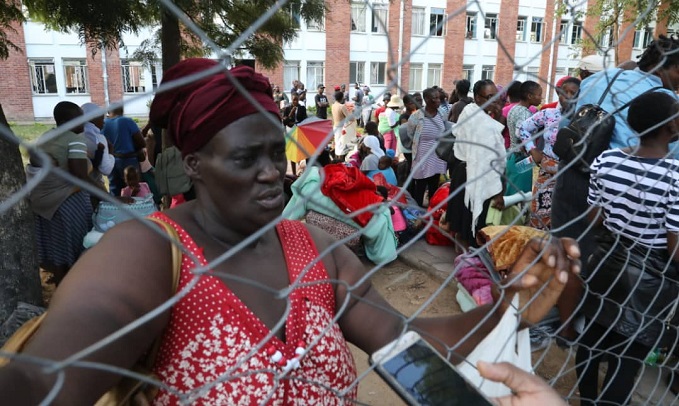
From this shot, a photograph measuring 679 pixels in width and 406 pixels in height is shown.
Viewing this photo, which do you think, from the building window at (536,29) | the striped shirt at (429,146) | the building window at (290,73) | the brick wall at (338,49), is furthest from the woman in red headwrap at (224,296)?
the building window at (536,29)

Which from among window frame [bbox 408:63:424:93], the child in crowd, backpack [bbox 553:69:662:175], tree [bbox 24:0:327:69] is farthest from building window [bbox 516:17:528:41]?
backpack [bbox 553:69:662:175]

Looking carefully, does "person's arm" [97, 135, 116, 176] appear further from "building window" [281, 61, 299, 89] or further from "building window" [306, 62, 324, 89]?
"building window" [306, 62, 324, 89]

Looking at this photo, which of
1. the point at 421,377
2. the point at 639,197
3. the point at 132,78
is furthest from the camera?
the point at 132,78

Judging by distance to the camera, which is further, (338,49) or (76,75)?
(338,49)

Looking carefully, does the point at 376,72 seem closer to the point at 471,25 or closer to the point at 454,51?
the point at 454,51

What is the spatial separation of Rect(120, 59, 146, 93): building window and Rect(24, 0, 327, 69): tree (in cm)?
1449

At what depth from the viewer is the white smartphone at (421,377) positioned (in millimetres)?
862

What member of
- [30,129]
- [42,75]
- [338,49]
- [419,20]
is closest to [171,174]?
[30,129]

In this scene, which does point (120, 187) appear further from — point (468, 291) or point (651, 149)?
point (651, 149)

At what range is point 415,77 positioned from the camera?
80.3 ft

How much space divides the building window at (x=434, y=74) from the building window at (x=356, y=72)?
3.31m

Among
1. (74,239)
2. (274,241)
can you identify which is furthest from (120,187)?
(274,241)

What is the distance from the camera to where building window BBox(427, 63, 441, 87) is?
24.6 m

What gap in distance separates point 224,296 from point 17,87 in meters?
21.7
